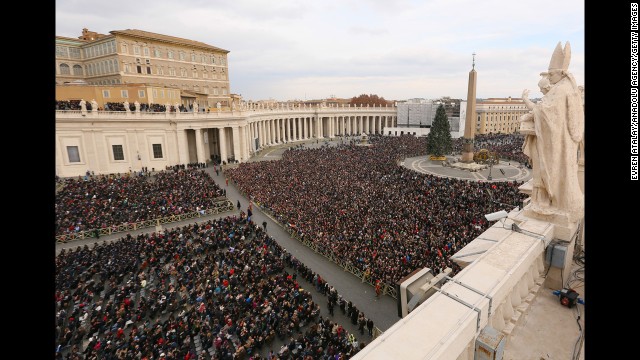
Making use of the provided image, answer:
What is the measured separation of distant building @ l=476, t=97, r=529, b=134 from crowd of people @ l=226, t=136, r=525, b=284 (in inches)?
2549

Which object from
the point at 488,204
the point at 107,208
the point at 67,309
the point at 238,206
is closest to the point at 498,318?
the point at 67,309

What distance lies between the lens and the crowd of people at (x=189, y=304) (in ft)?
37.7

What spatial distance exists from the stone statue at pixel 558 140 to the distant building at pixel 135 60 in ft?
171

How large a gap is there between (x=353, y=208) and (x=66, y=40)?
56980 mm

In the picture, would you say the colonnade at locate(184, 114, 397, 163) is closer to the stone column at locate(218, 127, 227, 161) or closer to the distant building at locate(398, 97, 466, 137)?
the stone column at locate(218, 127, 227, 161)

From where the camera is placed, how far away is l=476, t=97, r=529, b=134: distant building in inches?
3600

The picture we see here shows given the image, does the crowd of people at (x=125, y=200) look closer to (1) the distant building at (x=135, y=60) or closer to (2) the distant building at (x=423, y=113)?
(1) the distant building at (x=135, y=60)

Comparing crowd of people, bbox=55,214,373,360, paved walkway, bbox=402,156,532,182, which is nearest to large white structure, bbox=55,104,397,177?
crowd of people, bbox=55,214,373,360

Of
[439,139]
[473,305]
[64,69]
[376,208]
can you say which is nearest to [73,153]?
[64,69]


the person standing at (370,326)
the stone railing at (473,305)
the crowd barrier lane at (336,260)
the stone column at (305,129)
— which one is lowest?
the person standing at (370,326)

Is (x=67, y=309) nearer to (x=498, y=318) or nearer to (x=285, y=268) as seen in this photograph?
(x=285, y=268)

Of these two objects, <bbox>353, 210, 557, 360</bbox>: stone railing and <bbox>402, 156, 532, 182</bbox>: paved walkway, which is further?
<bbox>402, 156, 532, 182</bbox>: paved walkway

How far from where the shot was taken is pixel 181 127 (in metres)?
41.2

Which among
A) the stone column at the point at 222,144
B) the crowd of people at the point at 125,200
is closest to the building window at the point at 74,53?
the stone column at the point at 222,144
